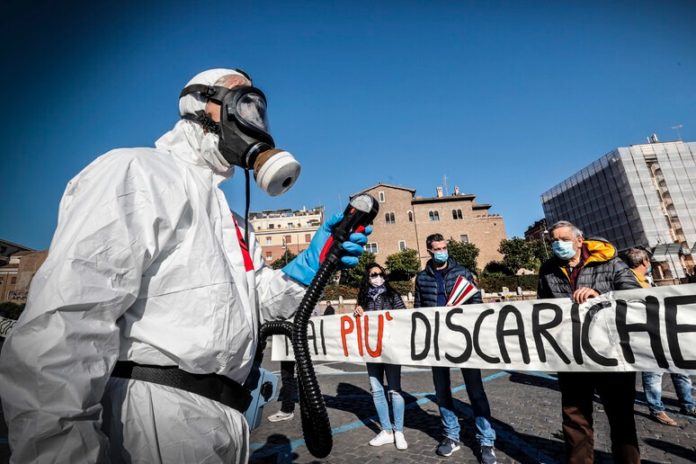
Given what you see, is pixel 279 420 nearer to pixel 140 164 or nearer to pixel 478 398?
pixel 478 398

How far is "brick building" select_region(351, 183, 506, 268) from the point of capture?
146 ft

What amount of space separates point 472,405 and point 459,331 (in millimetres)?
748

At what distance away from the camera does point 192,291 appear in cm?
117

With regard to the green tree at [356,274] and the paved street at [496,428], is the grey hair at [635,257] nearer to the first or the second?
the paved street at [496,428]

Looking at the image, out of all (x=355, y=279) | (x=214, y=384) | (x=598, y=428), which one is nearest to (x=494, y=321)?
(x=598, y=428)

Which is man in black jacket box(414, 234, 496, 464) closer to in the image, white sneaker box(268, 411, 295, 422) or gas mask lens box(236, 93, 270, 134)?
white sneaker box(268, 411, 295, 422)

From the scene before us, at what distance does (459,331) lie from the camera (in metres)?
3.75

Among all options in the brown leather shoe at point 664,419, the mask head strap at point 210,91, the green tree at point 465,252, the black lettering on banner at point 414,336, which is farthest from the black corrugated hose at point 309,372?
the green tree at point 465,252

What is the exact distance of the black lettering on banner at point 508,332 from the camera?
333cm

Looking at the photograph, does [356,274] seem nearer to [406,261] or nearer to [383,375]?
[406,261]

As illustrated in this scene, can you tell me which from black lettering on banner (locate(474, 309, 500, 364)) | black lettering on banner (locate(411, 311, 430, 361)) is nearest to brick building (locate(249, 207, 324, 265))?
black lettering on banner (locate(411, 311, 430, 361))

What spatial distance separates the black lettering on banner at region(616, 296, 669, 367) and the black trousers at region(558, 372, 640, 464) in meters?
0.24

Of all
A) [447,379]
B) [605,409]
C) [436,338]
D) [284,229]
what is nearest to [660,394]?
[605,409]

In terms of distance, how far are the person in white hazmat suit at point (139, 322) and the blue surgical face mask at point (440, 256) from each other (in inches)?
123
